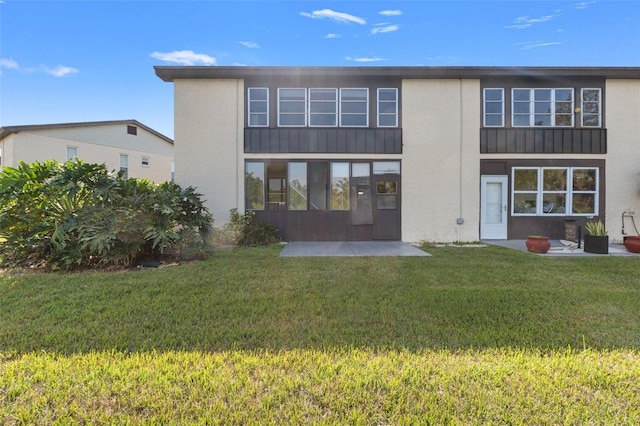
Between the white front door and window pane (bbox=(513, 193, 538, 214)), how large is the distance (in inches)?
14.6

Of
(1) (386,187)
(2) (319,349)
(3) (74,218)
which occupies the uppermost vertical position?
(1) (386,187)

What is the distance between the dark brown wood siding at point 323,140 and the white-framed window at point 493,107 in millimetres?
3015

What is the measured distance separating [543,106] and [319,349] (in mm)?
11401

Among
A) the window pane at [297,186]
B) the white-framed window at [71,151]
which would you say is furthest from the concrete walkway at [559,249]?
the white-framed window at [71,151]

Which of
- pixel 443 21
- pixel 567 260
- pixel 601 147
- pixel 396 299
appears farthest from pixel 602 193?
pixel 396 299

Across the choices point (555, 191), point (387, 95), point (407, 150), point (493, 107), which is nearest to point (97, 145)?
point (387, 95)

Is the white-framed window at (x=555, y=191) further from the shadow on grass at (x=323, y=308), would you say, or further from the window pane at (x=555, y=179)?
the shadow on grass at (x=323, y=308)

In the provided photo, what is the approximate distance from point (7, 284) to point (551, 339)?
7875mm

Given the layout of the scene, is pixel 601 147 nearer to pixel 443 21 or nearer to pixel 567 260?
pixel 567 260

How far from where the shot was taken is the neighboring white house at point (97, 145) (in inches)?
637

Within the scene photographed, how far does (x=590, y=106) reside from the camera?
10023mm

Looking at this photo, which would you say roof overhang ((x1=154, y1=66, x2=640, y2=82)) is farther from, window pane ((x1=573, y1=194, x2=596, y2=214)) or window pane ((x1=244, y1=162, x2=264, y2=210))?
window pane ((x1=573, y1=194, x2=596, y2=214))

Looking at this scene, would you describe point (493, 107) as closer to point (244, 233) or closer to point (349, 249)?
point (349, 249)

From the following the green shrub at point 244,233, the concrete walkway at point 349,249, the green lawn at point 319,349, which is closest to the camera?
the green lawn at point 319,349
